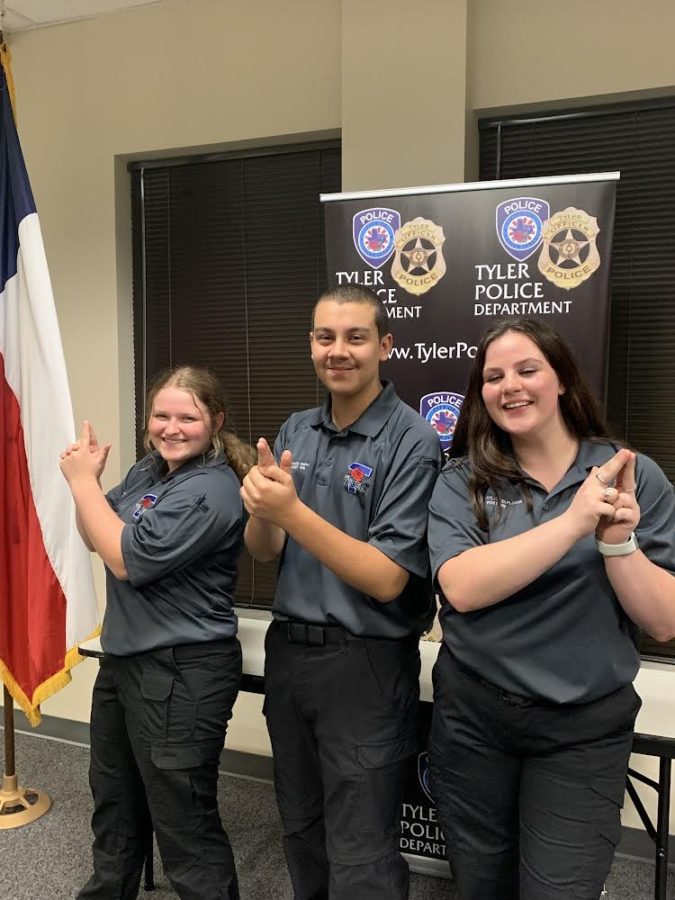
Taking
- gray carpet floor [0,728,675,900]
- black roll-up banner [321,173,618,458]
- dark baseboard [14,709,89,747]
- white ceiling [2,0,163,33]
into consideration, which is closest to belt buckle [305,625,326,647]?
black roll-up banner [321,173,618,458]

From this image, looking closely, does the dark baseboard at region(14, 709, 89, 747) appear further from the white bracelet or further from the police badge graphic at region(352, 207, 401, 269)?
the white bracelet

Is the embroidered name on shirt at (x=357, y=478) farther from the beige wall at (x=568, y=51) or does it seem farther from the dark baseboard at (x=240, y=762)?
the beige wall at (x=568, y=51)

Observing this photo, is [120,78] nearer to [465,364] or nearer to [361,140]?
[361,140]

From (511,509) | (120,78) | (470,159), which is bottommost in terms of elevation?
(511,509)

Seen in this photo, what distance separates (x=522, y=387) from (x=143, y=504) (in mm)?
991

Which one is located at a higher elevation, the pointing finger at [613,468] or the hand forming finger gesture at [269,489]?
the pointing finger at [613,468]

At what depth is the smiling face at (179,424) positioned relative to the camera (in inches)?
70.8

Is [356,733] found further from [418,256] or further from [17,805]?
[17,805]

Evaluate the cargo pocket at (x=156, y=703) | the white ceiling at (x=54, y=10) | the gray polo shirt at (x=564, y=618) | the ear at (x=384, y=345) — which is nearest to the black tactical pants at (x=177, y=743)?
the cargo pocket at (x=156, y=703)

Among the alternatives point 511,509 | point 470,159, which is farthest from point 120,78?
point 511,509

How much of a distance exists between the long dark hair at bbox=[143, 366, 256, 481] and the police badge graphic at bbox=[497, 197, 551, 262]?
1.09 m

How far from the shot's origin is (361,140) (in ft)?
8.70

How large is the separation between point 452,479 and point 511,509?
142 millimetres

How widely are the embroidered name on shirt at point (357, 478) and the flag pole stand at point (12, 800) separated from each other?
5.40 ft
